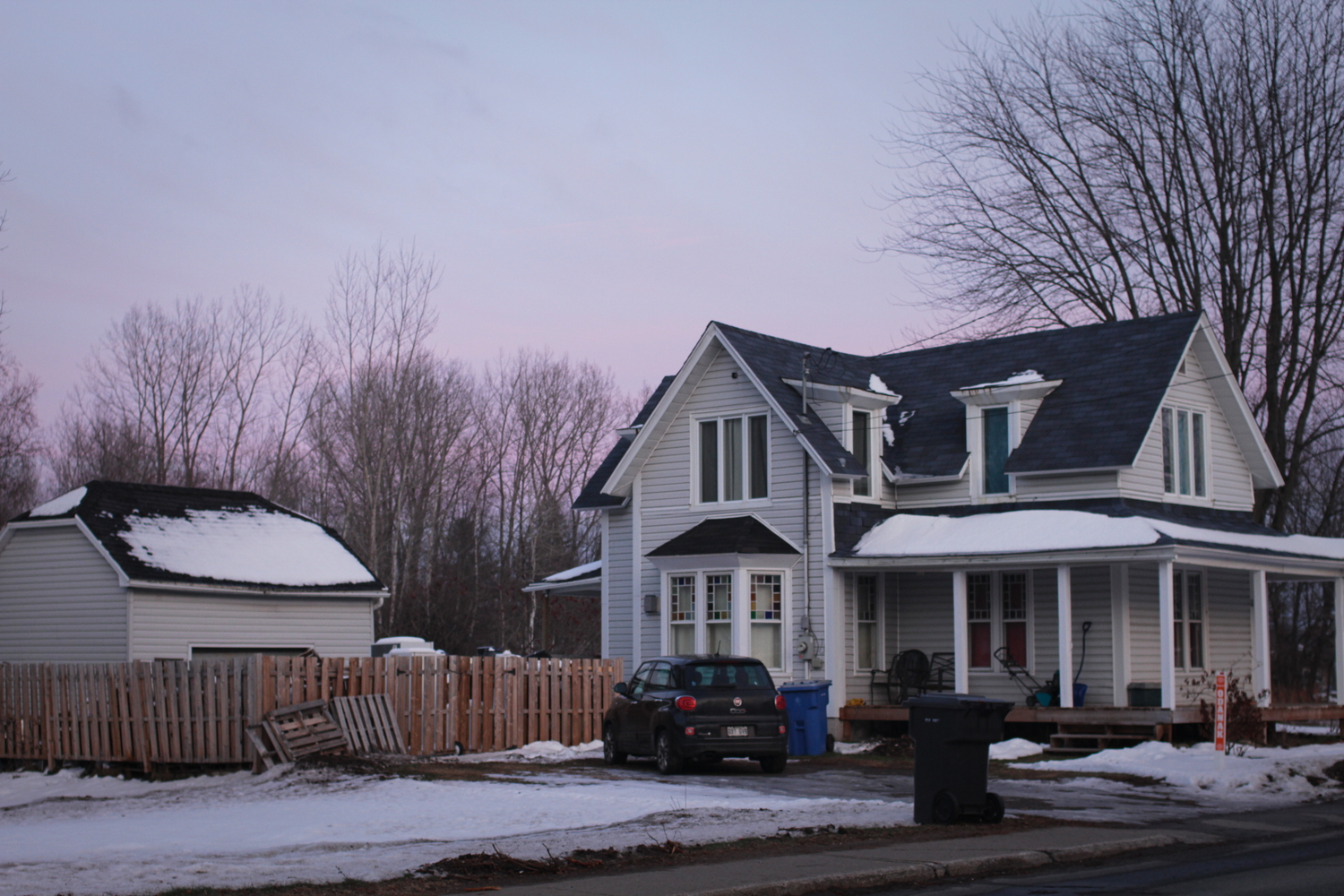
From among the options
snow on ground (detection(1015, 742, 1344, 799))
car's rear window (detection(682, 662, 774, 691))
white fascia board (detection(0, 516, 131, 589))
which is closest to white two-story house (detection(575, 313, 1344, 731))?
snow on ground (detection(1015, 742, 1344, 799))

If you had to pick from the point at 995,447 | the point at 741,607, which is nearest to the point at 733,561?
the point at 741,607

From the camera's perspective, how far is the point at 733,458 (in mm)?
27562

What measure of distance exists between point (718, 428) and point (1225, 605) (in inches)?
418

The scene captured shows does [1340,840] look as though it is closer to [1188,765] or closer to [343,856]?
[1188,765]

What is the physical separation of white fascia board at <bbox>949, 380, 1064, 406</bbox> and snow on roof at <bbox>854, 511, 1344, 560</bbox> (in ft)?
7.68

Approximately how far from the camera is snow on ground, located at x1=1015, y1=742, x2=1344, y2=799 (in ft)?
58.8

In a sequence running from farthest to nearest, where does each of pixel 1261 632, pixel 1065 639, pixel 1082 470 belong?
pixel 1261 632 → pixel 1082 470 → pixel 1065 639

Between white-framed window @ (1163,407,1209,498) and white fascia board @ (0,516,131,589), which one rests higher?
white-framed window @ (1163,407,1209,498)

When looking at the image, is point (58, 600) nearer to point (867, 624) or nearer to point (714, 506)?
point (714, 506)

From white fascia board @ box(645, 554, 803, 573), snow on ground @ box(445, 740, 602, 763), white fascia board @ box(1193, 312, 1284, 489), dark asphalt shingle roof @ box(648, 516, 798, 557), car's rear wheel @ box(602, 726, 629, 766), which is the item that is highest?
white fascia board @ box(1193, 312, 1284, 489)

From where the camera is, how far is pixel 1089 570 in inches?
1002

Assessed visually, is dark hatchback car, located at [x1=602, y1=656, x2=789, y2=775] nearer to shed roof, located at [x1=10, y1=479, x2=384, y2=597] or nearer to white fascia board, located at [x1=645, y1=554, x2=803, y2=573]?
white fascia board, located at [x1=645, y1=554, x2=803, y2=573]

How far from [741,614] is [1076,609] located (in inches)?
239

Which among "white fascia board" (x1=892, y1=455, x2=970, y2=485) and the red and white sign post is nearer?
the red and white sign post
